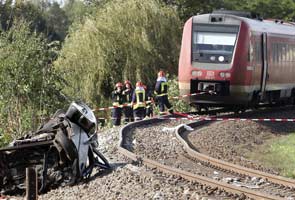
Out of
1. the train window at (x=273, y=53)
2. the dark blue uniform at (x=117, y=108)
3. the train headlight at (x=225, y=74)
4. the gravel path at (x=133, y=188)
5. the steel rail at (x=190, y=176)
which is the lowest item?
the gravel path at (x=133, y=188)

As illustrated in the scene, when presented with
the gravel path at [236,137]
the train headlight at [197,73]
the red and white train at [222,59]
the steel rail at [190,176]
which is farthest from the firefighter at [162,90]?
the steel rail at [190,176]

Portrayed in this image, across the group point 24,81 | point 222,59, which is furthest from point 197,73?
point 24,81

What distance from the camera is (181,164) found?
39.6ft

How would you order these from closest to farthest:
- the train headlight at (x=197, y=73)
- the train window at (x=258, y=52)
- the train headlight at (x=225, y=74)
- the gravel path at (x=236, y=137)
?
the gravel path at (x=236, y=137) < the train headlight at (x=225, y=74) < the train headlight at (x=197, y=73) < the train window at (x=258, y=52)

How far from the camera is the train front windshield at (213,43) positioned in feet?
59.9

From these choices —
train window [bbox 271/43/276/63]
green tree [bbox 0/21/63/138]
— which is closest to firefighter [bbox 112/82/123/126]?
green tree [bbox 0/21/63/138]

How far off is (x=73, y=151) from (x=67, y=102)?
1240 centimetres

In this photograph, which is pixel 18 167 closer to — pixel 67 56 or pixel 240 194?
pixel 240 194

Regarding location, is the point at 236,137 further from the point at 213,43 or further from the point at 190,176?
the point at 190,176

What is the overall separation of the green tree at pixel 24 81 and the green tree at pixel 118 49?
7360 millimetres

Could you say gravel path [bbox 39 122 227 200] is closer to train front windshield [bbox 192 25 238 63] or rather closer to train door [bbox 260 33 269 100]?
train front windshield [bbox 192 25 238 63]

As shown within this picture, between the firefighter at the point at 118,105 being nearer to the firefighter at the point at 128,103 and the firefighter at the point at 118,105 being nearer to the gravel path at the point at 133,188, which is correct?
the firefighter at the point at 128,103

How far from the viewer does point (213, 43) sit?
18391 mm

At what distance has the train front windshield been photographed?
719 inches
